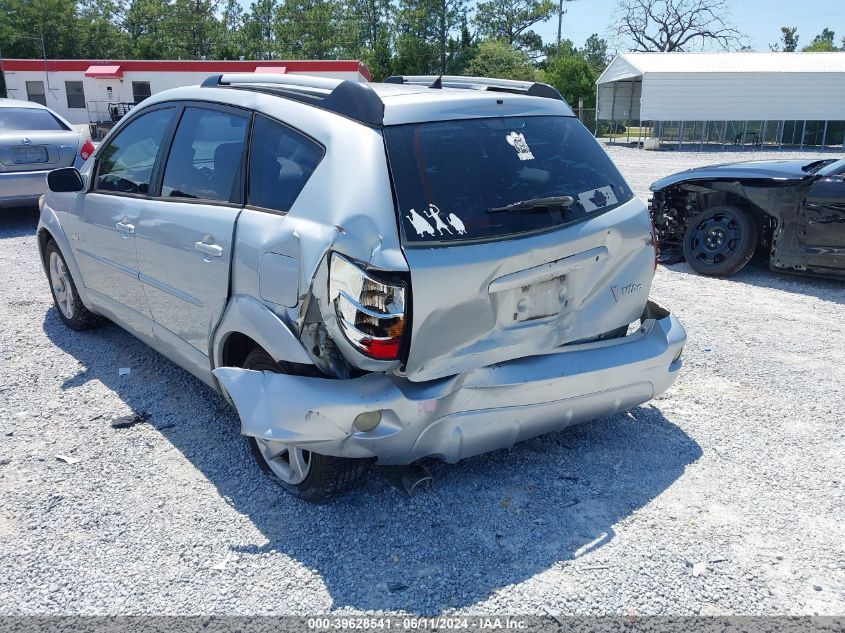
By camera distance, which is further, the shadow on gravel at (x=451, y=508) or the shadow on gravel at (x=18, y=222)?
the shadow on gravel at (x=18, y=222)

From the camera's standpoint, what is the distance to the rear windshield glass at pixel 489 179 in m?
2.78

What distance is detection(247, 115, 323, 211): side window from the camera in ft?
9.87

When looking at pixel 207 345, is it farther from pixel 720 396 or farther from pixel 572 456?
pixel 720 396

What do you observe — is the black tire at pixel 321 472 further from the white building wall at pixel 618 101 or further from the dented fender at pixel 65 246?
the white building wall at pixel 618 101

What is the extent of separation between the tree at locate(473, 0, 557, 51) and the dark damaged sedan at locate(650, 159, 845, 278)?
6301 centimetres

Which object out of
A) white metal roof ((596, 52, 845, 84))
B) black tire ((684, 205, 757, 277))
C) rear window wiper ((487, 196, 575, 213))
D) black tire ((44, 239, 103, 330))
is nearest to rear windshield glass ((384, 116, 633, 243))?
rear window wiper ((487, 196, 575, 213))

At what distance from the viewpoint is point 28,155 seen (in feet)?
29.4

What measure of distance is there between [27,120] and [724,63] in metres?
30.5

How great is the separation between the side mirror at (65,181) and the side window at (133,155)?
0.57ft

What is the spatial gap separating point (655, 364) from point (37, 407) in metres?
3.56

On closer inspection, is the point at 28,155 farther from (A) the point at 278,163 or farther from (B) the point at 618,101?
(B) the point at 618,101

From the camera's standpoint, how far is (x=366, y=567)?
2803 millimetres

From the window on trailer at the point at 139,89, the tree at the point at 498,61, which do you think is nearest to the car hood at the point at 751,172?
the window on trailer at the point at 139,89

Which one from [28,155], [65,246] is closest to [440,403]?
[65,246]
